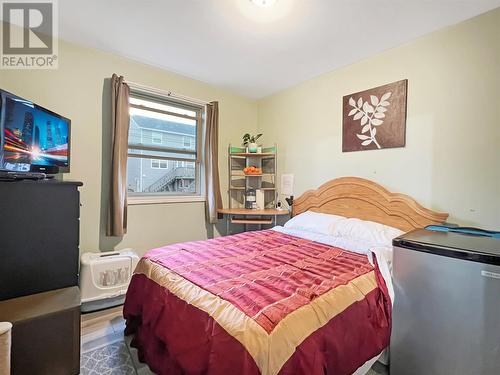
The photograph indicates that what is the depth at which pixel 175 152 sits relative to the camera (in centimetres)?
321

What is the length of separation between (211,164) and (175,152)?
1.68 ft

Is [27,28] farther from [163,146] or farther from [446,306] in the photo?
[446,306]

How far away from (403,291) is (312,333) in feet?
2.50

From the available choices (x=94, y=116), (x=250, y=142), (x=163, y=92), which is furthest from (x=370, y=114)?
(x=94, y=116)

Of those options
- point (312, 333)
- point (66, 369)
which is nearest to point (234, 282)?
point (312, 333)

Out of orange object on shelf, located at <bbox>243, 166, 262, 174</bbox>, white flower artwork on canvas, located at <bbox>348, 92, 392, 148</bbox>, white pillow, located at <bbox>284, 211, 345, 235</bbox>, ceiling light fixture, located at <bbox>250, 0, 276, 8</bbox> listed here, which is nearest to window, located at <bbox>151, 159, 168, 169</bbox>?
orange object on shelf, located at <bbox>243, 166, 262, 174</bbox>

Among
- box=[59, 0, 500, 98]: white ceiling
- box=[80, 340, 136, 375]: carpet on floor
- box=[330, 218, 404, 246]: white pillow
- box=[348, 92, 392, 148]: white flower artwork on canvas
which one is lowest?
box=[80, 340, 136, 375]: carpet on floor

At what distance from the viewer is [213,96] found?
11.2 ft

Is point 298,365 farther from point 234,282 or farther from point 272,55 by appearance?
point 272,55

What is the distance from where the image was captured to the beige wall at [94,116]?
227cm

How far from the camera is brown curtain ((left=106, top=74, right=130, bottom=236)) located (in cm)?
250

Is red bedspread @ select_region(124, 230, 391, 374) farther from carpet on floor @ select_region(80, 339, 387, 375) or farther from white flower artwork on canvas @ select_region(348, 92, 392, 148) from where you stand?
white flower artwork on canvas @ select_region(348, 92, 392, 148)

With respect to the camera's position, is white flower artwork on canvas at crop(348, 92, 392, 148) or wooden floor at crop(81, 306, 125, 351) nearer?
wooden floor at crop(81, 306, 125, 351)

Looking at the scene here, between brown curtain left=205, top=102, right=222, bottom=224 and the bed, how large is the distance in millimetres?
1004
